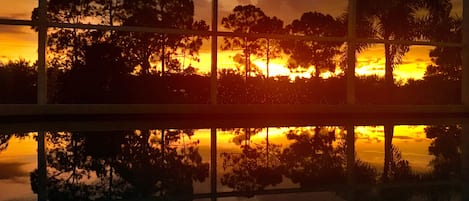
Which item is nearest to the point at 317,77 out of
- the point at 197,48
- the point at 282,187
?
the point at 197,48

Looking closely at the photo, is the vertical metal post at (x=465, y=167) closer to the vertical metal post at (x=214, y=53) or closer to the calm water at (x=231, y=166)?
the calm water at (x=231, y=166)

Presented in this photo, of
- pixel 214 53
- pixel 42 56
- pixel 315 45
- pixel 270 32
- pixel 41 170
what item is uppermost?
pixel 270 32

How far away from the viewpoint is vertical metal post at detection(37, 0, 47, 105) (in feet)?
23.5

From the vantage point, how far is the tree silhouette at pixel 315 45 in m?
8.94

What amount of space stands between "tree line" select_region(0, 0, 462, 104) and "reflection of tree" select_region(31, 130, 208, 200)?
296cm

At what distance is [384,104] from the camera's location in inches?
373

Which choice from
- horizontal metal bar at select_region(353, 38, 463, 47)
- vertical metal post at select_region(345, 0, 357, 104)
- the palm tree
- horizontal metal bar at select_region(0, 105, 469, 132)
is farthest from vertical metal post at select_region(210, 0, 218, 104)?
the palm tree

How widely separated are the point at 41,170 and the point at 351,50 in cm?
661

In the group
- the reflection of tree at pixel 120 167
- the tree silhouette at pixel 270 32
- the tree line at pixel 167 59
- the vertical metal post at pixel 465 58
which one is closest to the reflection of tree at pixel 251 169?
the reflection of tree at pixel 120 167

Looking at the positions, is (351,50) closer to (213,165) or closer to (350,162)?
(350,162)

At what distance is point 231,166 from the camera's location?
3268 millimetres

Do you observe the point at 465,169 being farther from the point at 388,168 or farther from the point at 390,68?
the point at 390,68

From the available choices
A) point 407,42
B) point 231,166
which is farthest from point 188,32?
point 231,166

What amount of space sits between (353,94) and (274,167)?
5929 mm
